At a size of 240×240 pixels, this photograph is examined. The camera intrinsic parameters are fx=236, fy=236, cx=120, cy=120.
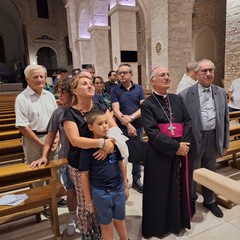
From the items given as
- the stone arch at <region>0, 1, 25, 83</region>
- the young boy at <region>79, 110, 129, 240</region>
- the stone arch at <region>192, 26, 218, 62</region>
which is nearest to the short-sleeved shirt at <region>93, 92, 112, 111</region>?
the young boy at <region>79, 110, 129, 240</region>

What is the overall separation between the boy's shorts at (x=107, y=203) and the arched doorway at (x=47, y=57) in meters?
22.1

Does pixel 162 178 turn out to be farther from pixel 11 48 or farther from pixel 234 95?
pixel 11 48

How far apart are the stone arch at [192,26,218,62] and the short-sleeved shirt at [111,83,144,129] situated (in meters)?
11.4

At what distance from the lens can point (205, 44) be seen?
1366 centimetres

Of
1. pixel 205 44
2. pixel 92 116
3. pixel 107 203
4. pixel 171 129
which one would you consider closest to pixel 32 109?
pixel 92 116

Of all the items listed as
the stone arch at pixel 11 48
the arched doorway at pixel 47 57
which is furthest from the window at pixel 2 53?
the arched doorway at pixel 47 57

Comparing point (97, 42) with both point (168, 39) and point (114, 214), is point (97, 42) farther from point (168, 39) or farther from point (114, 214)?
point (114, 214)

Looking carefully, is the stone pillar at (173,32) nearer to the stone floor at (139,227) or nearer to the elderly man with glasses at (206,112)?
the elderly man with glasses at (206,112)

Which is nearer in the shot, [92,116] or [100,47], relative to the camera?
[92,116]

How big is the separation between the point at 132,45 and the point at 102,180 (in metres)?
7.95

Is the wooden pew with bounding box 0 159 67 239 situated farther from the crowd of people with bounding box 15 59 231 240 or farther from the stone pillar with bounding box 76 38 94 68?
the stone pillar with bounding box 76 38 94 68

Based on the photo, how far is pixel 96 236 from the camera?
6.48 ft

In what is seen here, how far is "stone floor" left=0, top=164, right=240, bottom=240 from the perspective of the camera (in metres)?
2.27

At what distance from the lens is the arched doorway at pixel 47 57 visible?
73.3 feet
